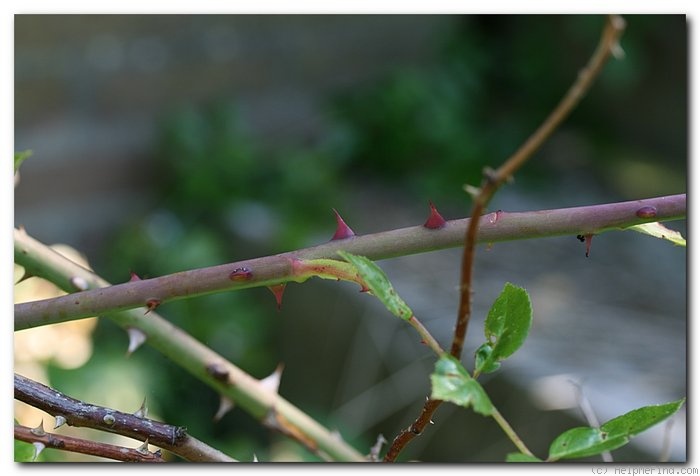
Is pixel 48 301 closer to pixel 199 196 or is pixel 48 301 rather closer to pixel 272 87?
pixel 199 196

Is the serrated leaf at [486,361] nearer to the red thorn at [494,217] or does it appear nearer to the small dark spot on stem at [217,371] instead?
the red thorn at [494,217]

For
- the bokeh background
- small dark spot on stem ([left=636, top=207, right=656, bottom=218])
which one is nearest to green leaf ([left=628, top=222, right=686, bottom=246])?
small dark spot on stem ([left=636, top=207, right=656, bottom=218])

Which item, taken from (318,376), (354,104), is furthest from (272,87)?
(318,376)

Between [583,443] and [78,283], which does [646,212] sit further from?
[78,283]

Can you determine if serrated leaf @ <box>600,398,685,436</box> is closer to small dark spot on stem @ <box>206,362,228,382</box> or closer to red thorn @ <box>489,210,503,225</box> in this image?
red thorn @ <box>489,210,503,225</box>

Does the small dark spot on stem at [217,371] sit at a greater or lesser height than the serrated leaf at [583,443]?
greater

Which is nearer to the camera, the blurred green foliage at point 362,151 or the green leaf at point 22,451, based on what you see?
the green leaf at point 22,451

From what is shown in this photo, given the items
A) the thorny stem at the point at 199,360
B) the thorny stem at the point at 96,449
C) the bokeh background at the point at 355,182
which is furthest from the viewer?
the bokeh background at the point at 355,182

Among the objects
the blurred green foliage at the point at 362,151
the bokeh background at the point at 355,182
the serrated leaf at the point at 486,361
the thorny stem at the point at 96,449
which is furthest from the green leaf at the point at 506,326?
the blurred green foliage at the point at 362,151
